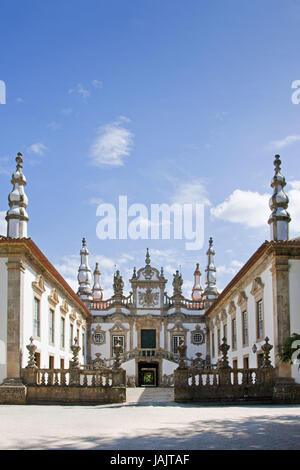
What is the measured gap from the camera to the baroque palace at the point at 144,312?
59.6 ft

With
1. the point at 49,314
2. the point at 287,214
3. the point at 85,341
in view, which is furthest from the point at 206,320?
the point at 287,214

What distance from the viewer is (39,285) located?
2102cm

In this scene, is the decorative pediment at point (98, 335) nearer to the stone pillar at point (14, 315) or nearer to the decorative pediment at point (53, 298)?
the decorative pediment at point (53, 298)

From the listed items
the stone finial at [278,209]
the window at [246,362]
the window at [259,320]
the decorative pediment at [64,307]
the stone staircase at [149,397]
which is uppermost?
the stone finial at [278,209]

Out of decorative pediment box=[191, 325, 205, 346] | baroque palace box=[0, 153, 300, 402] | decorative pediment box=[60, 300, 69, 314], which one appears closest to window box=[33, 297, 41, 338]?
baroque palace box=[0, 153, 300, 402]

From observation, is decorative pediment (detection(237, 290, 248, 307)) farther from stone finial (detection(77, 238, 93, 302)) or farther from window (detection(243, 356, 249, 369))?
stone finial (detection(77, 238, 93, 302))

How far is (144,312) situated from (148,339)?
180cm

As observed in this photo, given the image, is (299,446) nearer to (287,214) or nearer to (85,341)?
(287,214)

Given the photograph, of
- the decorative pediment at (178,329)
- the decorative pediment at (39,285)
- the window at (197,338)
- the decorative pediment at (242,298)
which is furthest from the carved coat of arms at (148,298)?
the decorative pediment at (39,285)

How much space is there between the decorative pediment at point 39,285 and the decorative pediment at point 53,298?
5.59 ft

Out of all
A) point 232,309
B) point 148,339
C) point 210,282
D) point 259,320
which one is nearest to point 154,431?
point 259,320

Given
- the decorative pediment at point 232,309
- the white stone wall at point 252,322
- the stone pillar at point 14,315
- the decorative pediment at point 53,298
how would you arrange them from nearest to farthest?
the stone pillar at point 14,315 < the white stone wall at point 252,322 < the decorative pediment at point 53,298 < the decorative pediment at point 232,309

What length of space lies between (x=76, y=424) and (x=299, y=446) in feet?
15.3

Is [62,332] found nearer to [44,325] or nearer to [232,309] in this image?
[44,325]
